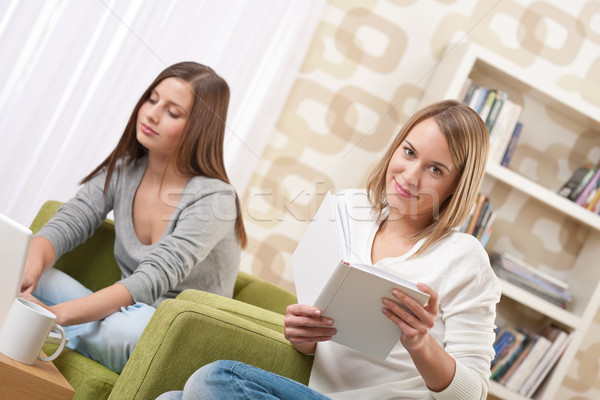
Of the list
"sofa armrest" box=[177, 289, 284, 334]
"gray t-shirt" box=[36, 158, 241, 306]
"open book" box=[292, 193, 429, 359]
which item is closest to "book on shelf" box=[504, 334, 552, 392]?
"gray t-shirt" box=[36, 158, 241, 306]

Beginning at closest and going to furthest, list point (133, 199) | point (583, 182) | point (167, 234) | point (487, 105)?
point (167, 234) < point (133, 199) < point (487, 105) < point (583, 182)

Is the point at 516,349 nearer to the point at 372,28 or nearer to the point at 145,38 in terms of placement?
the point at 372,28

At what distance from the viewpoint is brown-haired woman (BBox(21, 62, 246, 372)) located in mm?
1461

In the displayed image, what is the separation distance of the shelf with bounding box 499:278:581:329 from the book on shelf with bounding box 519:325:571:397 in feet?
→ 0.17

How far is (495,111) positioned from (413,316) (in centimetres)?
149

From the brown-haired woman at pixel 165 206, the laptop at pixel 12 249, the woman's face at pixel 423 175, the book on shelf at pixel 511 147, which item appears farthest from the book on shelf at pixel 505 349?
the laptop at pixel 12 249

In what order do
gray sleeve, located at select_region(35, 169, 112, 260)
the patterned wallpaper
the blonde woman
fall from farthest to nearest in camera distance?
the patterned wallpaper
gray sleeve, located at select_region(35, 169, 112, 260)
the blonde woman

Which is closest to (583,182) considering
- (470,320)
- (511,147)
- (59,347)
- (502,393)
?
(511,147)

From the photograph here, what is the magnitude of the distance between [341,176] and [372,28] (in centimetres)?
60

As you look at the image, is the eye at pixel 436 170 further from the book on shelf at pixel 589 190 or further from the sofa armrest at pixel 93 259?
the book on shelf at pixel 589 190

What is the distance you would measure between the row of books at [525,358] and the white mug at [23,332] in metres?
1.79

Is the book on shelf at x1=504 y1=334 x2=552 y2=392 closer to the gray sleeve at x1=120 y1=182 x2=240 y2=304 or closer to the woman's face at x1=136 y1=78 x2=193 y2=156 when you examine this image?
the gray sleeve at x1=120 y1=182 x2=240 y2=304

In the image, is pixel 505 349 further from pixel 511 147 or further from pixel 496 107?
pixel 496 107

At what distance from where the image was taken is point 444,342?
1.11m
